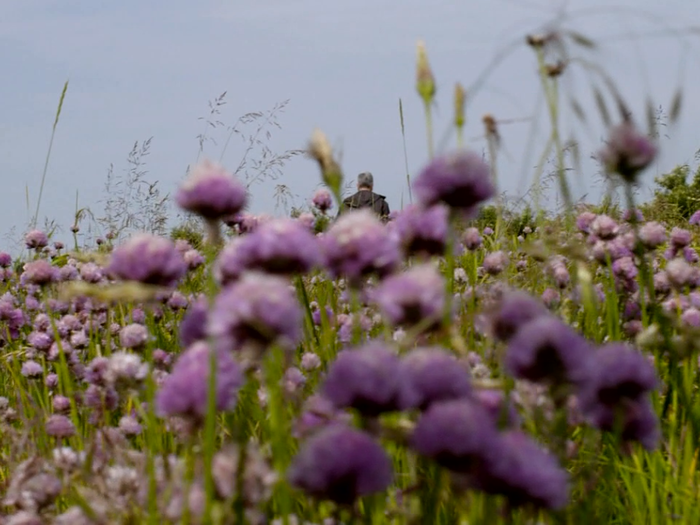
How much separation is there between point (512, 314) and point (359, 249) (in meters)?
0.20

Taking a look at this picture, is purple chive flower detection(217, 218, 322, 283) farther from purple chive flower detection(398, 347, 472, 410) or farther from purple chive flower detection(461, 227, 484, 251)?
purple chive flower detection(461, 227, 484, 251)

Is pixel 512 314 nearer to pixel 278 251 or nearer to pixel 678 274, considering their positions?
pixel 278 251

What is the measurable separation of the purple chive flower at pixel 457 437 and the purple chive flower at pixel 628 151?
1.68 ft

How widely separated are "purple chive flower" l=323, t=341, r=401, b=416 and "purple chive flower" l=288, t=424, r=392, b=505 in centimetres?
3

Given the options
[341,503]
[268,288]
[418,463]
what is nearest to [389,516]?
[418,463]

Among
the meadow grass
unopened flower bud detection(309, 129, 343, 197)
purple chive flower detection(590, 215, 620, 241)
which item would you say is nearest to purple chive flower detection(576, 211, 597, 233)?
the meadow grass

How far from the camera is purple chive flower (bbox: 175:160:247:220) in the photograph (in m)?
1.02

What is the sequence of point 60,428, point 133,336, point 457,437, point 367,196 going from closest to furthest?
point 457,437 → point 60,428 → point 133,336 → point 367,196

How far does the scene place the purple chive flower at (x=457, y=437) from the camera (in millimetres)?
793

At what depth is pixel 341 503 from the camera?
2.81 feet

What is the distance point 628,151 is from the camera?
116 cm

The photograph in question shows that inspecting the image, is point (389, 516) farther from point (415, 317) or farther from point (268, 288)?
point (268, 288)

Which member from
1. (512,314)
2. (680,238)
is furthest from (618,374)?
(680,238)

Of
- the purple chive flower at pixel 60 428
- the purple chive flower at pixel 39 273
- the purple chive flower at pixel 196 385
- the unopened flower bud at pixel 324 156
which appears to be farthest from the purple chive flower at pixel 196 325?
the purple chive flower at pixel 39 273
